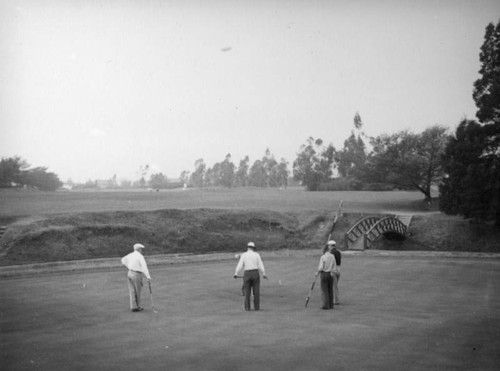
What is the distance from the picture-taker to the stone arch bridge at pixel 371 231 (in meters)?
43.3

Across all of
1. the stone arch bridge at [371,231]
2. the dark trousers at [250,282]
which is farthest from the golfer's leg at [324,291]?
the stone arch bridge at [371,231]

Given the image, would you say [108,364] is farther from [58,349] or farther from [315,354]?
[315,354]

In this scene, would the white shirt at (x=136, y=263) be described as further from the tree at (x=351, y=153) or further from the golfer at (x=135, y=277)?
the tree at (x=351, y=153)

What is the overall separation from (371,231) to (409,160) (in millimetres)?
27461

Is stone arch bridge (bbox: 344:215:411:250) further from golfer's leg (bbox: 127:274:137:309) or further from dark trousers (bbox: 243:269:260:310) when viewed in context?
golfer's leg (bbox: 127:274:137:309)

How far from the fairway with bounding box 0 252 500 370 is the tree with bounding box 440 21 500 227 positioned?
66.6 ft

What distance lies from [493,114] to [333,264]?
34.5 metres

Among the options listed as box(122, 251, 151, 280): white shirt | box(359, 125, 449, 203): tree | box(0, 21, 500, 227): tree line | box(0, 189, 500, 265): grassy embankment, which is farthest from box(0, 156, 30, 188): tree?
box(122, 251, 151, 280): white shirt

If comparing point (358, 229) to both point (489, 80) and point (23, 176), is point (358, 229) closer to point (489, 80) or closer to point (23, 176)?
point (489, 80)

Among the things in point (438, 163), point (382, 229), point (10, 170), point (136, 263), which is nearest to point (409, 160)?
point (438, 163)

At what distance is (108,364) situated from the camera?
9.50m

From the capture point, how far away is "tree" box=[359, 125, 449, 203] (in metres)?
68.1

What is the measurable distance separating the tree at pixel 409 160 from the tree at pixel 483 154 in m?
21.0

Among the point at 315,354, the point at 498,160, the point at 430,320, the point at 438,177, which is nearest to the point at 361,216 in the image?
the point at 498,160
